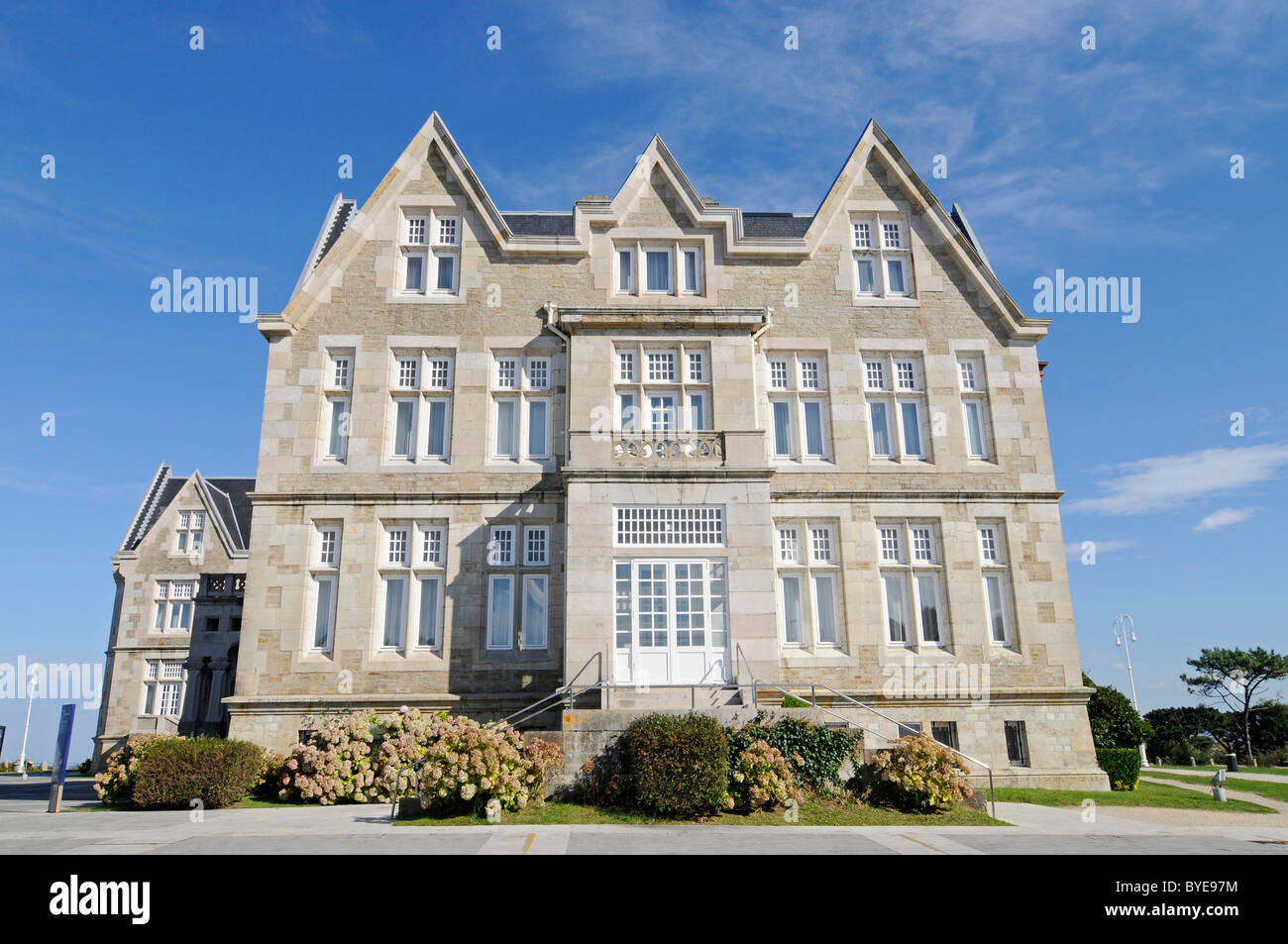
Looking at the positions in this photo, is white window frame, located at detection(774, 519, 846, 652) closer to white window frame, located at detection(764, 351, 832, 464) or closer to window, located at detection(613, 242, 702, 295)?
white window frame, located at detection(764, 351, 832, 464)

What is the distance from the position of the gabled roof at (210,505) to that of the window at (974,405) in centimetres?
3286

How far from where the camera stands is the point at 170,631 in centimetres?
3934

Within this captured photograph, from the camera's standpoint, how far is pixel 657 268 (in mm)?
26672

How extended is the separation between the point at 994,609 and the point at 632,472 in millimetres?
11678

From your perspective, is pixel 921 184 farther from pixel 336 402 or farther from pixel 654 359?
pixel 336 402

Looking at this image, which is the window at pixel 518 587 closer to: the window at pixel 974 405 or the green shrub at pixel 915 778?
the green shrub at pixel 915 778

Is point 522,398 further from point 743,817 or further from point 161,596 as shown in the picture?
point 161,596

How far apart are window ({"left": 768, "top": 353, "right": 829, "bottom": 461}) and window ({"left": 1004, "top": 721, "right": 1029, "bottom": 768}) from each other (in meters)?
9.14

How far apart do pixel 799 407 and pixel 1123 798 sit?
43.7ft

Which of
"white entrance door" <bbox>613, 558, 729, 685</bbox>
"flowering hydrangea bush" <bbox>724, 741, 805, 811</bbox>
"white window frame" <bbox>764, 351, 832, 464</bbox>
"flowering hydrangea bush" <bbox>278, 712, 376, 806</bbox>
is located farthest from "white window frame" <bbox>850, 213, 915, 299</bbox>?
"flowering hydrangea bush" <bbox>278, 712, 376, 806</bbox>

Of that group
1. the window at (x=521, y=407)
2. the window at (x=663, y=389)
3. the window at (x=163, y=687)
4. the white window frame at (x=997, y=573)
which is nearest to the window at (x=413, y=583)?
the window at (x=521, y=407)

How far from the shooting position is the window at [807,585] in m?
23.6

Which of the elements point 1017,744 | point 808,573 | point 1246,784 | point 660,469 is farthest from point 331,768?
point 1246,784
